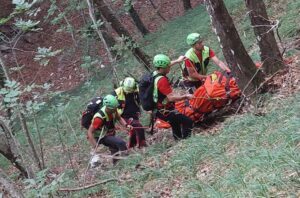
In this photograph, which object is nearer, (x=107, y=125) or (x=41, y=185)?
(x=41, y=185)

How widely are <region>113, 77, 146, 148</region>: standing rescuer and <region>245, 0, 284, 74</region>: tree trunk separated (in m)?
2.77

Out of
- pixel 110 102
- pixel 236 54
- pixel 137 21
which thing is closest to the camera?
pixel 236 54

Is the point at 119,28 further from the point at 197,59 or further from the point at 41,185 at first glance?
the point at 41,185

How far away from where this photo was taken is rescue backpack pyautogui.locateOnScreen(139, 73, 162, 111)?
27.5 feet

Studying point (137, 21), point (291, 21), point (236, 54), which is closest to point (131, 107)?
point (236, 54)

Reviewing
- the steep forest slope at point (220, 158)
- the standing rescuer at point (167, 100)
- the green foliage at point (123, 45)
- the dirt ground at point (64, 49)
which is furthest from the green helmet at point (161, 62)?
the dirt ground at point (64, 49)

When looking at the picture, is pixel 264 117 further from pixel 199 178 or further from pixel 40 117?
pixel 40 117

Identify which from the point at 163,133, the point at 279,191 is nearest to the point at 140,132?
the point at 163,133

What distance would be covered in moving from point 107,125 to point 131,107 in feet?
2.51

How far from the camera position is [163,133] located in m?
10.6

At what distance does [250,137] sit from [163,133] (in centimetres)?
431

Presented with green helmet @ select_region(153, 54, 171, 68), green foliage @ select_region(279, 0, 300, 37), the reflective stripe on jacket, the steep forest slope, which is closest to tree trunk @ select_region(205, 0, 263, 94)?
the steep forest slope

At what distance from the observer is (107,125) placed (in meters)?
9.52

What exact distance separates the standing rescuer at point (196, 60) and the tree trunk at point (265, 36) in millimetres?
1018
